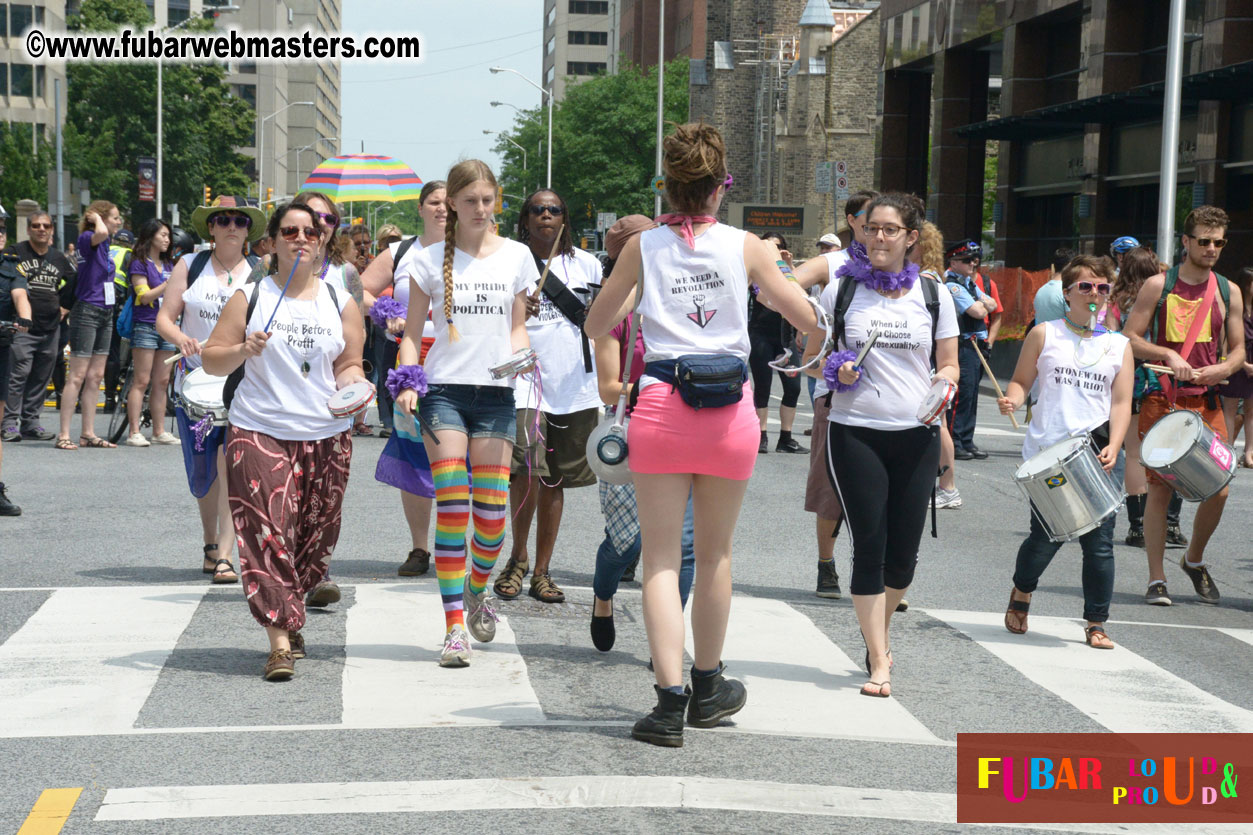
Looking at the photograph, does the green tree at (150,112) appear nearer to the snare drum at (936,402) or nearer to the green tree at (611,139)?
the green tree at (611,139)

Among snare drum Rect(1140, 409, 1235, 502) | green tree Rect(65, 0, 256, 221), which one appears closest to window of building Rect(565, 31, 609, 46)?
green tree Rect(65, 0, 256, 221)

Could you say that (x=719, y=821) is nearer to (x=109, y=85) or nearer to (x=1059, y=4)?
(x=1059, y=4)

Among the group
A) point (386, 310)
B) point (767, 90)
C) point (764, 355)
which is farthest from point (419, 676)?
point (767, 90)

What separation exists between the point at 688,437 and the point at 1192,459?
4020 millimetres

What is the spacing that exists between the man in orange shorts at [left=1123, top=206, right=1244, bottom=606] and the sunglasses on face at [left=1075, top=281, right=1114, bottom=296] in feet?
5.34

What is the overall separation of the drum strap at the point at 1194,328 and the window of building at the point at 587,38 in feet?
575

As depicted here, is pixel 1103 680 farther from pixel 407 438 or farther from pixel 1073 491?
pixel 407 438

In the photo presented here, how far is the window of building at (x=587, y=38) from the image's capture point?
17962 cm

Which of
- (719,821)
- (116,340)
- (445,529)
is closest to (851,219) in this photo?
(445,529)

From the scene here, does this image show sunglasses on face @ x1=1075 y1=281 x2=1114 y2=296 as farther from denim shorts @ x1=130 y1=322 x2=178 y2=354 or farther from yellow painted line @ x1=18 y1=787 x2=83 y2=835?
denim shorts @ x1=130 y1=322 x2=178 y2=354

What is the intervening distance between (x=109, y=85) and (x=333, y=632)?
80.0m

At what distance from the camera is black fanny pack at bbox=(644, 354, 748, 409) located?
519 centimetres

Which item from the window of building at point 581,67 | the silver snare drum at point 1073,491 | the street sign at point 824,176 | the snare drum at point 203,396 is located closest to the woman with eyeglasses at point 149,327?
the snare drum at point 203,396

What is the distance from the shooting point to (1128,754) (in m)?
5.51
